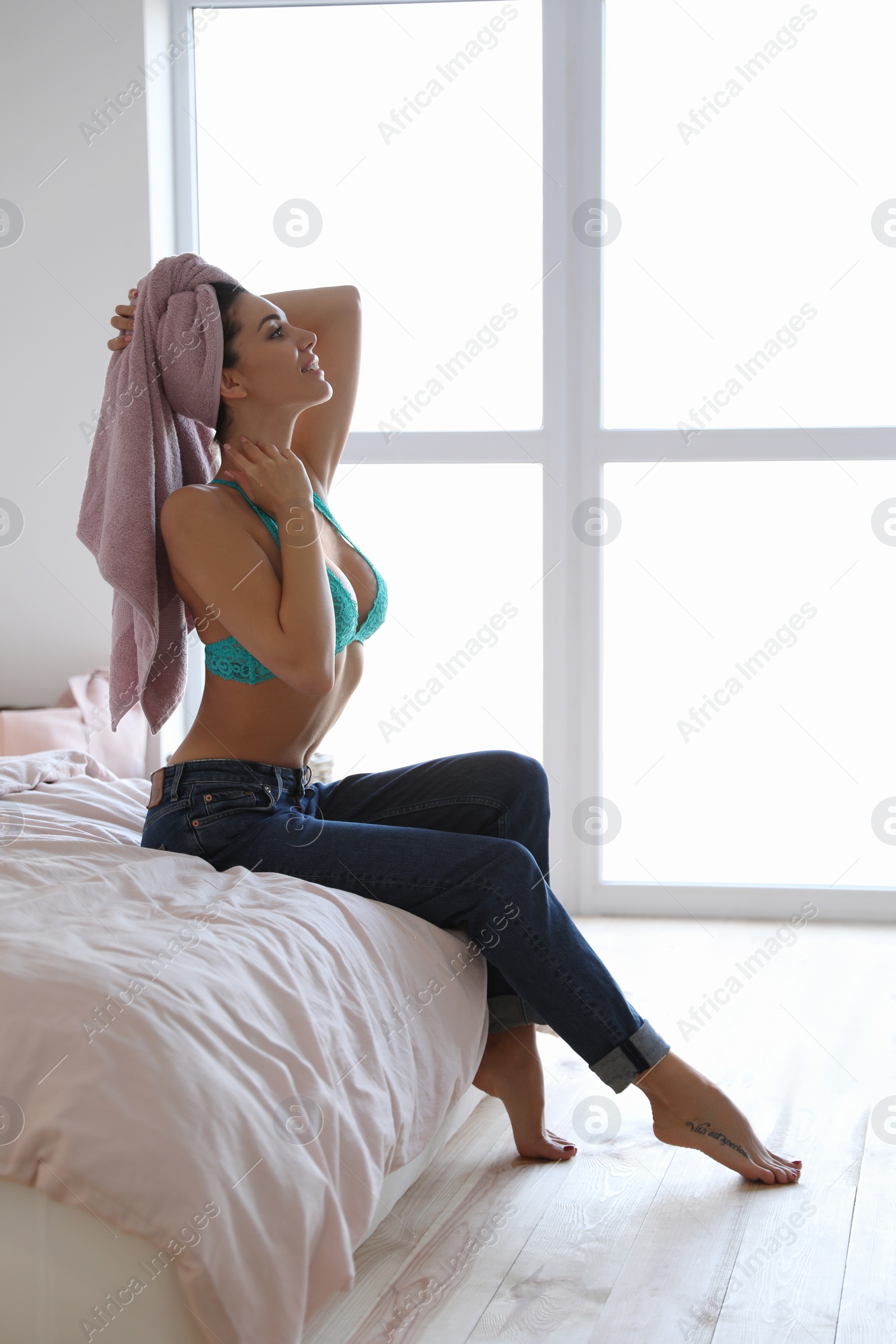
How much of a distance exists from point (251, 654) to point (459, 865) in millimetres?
419

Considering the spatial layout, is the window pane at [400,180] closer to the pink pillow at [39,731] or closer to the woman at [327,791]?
the pink pillow at [39,731]

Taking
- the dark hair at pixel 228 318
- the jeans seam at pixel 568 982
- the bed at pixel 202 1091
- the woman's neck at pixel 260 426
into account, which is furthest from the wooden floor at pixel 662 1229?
the dark hair at pixel 228 318

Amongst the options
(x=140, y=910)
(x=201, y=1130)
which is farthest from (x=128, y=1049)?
(x=140, y=910)

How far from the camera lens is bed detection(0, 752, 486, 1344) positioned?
102cm

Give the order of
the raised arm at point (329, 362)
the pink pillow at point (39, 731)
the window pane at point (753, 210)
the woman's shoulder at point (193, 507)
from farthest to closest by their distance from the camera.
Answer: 1. the window pane at point (753, 210)
2. the pink pillow at point (39, 731)
3. the raised arm at point (329, 362)
4. the woman's shoulder at point (193, 507)

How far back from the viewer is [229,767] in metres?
1.67

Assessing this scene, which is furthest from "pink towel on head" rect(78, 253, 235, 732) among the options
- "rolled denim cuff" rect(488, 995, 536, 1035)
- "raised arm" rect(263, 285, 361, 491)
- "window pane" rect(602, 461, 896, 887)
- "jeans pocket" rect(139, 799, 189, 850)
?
"window pane" rect(602, 461, 896, 887)

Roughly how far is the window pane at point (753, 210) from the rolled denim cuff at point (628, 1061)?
6.57ft

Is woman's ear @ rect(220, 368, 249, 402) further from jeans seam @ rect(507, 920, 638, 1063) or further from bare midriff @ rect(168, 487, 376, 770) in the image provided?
jeans seam @ rect(507, 920, 638, 1063)

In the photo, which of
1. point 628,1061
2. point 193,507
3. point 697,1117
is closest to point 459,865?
point 628,1061

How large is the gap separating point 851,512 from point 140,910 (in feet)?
7.56

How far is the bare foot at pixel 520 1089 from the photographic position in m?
1.74

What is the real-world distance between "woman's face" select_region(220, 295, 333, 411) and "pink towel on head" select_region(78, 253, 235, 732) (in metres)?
0.04

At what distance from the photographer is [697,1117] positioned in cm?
158
